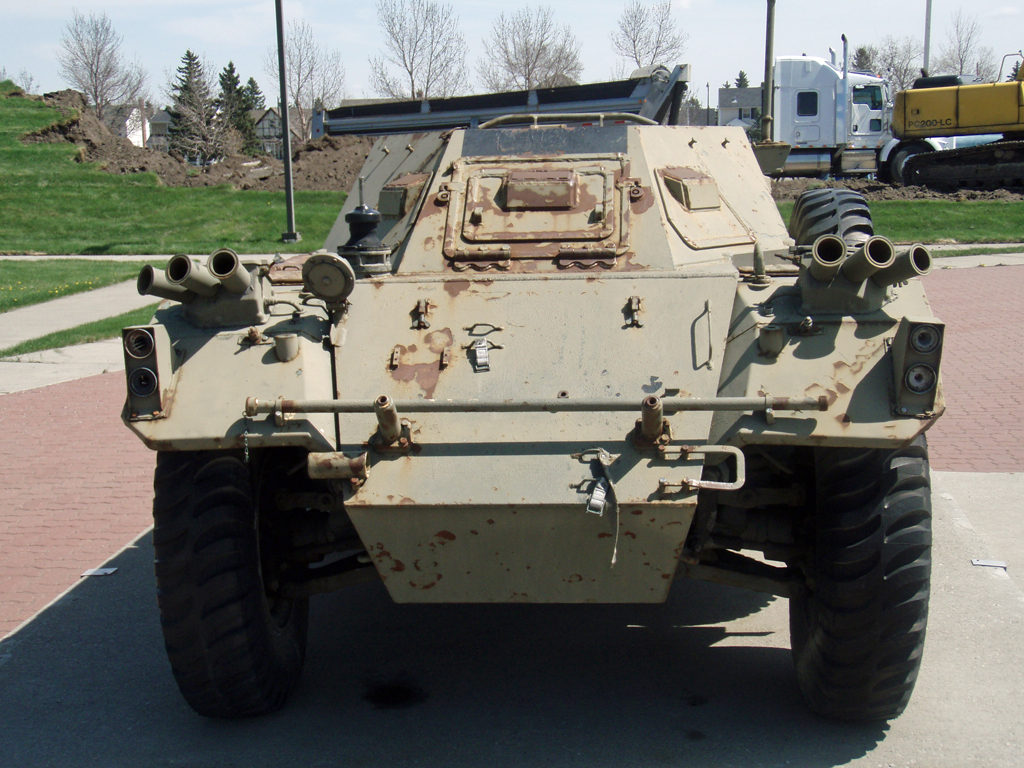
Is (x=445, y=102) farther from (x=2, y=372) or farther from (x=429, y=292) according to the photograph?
(x=429, y=292)

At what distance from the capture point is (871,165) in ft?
88.1

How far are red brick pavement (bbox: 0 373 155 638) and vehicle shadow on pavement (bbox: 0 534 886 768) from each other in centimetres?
48

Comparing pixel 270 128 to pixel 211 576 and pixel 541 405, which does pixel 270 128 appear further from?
pixel 541 405

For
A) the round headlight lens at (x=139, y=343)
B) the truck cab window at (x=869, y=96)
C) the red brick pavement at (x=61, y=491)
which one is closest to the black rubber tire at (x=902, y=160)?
the truck cab window at (x=869, y=96)

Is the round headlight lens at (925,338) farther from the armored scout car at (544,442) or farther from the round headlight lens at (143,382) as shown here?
the round headlight lens at (143,382)

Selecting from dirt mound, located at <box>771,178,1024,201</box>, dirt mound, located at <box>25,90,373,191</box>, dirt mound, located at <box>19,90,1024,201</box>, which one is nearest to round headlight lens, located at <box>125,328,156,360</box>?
dirt mound, located at <box>771,178,1024,201</box>

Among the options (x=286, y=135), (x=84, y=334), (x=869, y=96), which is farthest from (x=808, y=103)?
(x=84, y=334)

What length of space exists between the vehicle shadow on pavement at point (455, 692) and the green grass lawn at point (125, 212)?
44.8ft

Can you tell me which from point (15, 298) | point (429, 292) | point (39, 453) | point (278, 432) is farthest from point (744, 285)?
point (15, 298)

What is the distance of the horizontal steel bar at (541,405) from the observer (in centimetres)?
372

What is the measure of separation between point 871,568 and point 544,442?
118cm

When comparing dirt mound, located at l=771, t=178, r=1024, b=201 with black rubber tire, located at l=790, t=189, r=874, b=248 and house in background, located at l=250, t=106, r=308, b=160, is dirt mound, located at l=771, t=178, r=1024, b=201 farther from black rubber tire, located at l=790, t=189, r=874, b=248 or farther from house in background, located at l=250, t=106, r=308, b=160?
house in background, located at l=250, t=106, r=308, b=160

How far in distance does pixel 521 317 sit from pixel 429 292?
40 cm

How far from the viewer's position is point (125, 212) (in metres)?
23.7
